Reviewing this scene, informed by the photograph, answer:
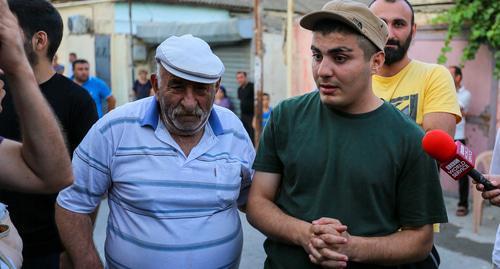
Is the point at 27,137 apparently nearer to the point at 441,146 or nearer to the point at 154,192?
the point at 154,192

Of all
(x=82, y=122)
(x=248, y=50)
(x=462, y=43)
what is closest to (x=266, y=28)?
(x=248, y=50)

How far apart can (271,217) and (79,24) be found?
581 inches

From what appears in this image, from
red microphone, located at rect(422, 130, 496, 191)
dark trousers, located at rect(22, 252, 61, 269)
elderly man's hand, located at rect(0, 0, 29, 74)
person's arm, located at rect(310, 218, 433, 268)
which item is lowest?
dark trousers, located at rect(22, 252, 61, 269)

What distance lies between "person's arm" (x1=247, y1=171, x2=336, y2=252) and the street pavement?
3.41m

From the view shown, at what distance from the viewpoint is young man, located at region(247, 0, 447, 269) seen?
200cm

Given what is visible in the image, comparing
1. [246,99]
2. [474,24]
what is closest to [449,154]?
[474,24]

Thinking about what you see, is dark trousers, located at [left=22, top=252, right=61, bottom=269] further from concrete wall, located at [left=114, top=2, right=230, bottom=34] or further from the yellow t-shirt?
concrete wall, located at [left=114, top=2, right=230, bottom=34]

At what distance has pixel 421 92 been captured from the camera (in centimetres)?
282

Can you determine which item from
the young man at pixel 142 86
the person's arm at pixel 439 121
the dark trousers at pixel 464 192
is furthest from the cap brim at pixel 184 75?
the young man at pixel 142 86

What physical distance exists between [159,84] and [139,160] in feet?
1.10

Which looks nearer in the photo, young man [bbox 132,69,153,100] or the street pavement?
the street pavement

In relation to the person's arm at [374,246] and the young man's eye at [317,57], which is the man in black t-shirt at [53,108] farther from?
the person's arm at [374,246]

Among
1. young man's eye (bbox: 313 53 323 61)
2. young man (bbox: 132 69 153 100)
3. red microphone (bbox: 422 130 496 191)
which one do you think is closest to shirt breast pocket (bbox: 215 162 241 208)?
young man's eye (bbox: 313 53 323 61)

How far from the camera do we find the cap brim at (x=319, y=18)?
1987 millimetres
